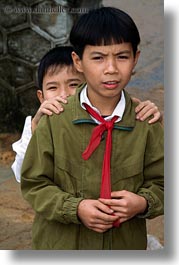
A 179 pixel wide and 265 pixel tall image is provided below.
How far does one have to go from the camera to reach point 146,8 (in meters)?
1.26

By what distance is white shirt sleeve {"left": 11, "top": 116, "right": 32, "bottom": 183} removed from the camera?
1.20 m

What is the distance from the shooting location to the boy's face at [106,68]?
1109 millimetres

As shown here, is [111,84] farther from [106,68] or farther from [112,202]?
[112,202]

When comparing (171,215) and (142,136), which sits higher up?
(142,136)

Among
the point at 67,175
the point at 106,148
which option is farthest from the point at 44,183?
the point at 106,148

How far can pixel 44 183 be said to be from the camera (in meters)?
1.11

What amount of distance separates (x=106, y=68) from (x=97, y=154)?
7.4 inches

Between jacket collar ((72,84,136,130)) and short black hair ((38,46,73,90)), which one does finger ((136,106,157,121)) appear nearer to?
jacket collar ((72,84,136,130))

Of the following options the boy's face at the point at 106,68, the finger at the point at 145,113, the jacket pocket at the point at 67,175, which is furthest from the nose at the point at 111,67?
the jacket pocket at the point at 67,175

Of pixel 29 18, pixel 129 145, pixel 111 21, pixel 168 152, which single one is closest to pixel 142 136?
pixel 129 145

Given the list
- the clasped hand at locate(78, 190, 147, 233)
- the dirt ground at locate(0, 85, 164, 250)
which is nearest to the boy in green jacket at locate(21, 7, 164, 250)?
the clasped hand at locate(78, 190, 147, 233)

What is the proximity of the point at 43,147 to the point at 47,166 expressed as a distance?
0.14ft

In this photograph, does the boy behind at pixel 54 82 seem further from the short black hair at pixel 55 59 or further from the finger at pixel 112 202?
the finger at pixel 112 202

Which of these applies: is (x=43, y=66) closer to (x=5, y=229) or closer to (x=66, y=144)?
(x=66, y=144)
